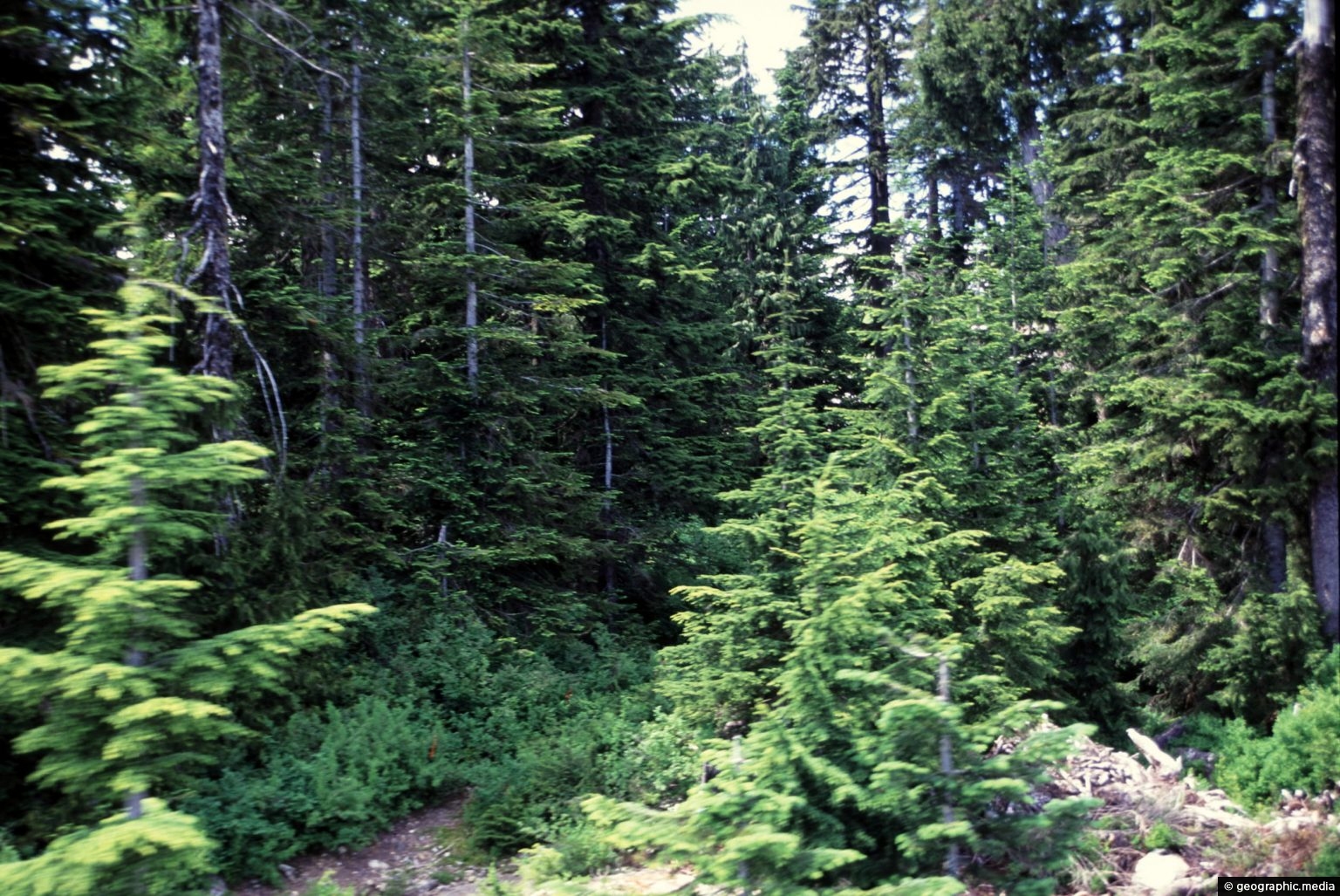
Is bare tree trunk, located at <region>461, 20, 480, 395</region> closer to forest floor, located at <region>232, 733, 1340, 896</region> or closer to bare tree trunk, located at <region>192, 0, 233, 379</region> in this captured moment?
bare tree trunk, located at <region>192, 0, 233, 379</region>

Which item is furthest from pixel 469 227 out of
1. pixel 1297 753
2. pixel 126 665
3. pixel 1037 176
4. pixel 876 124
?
pixel 876 124

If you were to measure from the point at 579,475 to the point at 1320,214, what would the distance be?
34.6 ft

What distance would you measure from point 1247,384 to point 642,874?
33.4 feet

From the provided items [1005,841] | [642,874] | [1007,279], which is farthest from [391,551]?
[1007,279]

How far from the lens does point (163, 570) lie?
6121 mm

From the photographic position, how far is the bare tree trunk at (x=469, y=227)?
1164 cm

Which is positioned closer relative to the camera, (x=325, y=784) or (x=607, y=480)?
(x=325, y=784)

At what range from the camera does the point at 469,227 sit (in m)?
11.9

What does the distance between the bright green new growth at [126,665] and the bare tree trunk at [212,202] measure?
2855 millimetres

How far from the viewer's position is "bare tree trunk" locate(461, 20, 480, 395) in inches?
458

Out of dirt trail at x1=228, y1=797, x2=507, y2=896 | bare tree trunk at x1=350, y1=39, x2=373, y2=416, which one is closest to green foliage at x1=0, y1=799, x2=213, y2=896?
dirt trail at x1=228, y1=797, x2=507, y2=896

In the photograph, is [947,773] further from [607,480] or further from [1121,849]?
[607,480]

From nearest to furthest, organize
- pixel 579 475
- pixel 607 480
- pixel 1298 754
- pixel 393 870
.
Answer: pixel 393 870 < pixel 1298 754 < pixel 579 475 < pixel 607 480

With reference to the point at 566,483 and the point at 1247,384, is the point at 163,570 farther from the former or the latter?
the point at 1247,384
